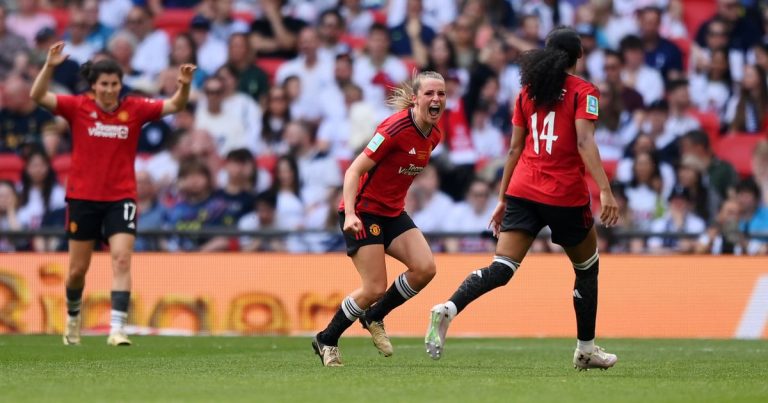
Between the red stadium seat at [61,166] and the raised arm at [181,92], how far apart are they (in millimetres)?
6409

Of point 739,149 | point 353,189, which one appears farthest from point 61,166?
point 353,189

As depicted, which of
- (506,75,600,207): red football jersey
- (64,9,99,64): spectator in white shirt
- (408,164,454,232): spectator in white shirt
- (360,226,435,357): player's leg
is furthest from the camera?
(64,9,99,64): spectator in white shirt

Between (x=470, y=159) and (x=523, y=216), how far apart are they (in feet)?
29.4

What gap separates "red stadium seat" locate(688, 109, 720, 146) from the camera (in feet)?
60.2

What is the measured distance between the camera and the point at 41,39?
20.9m

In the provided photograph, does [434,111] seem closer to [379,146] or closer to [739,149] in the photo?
[379,146]

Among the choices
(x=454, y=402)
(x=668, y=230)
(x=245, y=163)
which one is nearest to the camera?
(x=454, y=402)

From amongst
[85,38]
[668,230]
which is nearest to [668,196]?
[668,230]

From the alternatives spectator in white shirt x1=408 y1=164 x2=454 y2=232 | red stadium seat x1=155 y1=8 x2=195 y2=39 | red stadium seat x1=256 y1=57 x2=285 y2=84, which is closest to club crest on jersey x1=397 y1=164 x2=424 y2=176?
spectator in white shirt x1=408 y1=164 x2=454 y2=232

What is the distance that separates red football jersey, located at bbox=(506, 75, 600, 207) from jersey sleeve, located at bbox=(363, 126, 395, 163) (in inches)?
40.2

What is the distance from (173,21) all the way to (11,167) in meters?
3.99

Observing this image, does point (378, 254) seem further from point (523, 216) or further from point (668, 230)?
point (668, 230)

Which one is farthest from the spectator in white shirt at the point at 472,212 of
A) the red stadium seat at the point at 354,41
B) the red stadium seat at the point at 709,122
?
the red stadium seat at the point at 354,41

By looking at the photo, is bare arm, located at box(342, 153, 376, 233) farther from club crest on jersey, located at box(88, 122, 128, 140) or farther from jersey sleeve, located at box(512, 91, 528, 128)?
club crest on jersey, located at box(88, 122, 128, 140)
